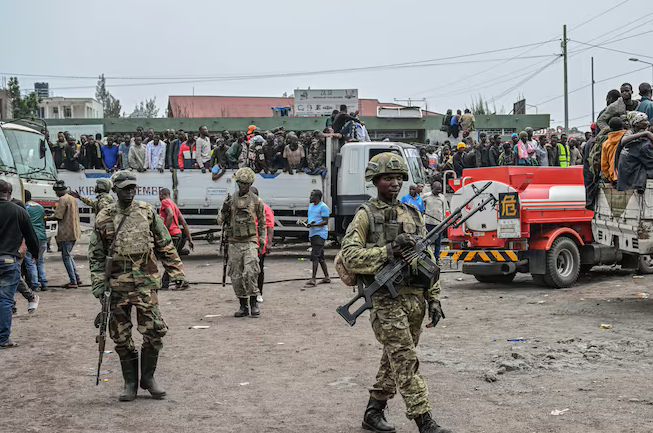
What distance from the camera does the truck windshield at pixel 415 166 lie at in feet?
56.0

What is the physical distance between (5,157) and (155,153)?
4.75m

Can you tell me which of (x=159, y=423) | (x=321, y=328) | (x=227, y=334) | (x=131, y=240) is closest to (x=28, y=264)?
(x=227, y=334)

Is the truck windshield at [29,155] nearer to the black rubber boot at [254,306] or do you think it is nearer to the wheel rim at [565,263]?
the black rubber boot at [254,306]

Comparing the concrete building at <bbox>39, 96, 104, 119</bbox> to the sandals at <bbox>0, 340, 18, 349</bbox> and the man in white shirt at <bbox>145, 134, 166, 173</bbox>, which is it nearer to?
the man in white shirt at <bbox>145, 134, 166, 173</bbox>

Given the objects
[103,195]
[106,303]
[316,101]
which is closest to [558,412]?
[106,303]

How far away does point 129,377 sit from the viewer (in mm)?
6207

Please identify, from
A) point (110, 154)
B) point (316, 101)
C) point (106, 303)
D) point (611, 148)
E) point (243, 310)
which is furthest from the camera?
point (316, 101)

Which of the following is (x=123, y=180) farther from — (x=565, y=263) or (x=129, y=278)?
(x=565, y=263)

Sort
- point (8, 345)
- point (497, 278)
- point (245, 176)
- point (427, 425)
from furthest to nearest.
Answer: point (497, 278) < point (245, 176) < point (8, 345) < point (427, 425)

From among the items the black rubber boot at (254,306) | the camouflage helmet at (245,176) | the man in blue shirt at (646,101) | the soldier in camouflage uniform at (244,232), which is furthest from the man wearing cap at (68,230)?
the man in blue shirt at (646,101)

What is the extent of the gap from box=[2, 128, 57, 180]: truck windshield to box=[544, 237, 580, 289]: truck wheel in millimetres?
10756

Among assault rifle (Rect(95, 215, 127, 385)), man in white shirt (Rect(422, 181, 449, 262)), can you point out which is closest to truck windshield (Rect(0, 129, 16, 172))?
man in white shirt (Rect(422, 181, 449, 262))

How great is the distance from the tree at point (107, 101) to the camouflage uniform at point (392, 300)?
99875 mm

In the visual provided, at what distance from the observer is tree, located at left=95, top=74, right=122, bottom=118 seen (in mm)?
102544
